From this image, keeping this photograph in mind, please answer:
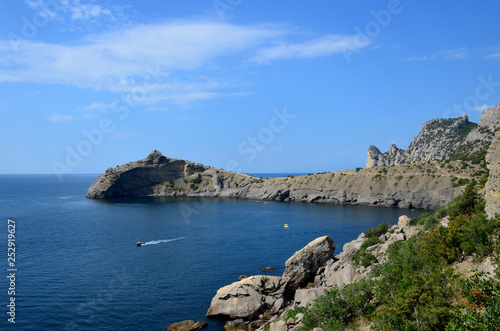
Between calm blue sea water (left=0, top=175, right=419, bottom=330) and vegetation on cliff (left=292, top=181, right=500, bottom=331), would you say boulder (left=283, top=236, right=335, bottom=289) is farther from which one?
vegetation on cliff (left=292, top=181, right=500, bottom=331)

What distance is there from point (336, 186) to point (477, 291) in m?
121

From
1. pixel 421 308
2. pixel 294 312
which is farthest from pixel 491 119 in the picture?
pixel 421 308

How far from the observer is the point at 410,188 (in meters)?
118

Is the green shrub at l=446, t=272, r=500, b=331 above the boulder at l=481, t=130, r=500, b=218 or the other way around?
the other way around

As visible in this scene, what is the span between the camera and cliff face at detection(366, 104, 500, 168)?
130 meters

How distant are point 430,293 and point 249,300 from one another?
818 inches

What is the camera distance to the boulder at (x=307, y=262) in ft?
137

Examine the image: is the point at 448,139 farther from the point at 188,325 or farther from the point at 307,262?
the point at 188,325

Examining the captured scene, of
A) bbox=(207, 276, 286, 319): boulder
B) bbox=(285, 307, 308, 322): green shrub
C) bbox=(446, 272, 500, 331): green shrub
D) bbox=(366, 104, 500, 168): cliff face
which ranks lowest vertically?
bbox=(207, 276, 286, 319): boulder

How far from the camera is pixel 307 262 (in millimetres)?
43031

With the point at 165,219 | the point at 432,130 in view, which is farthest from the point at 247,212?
the point at 432,130

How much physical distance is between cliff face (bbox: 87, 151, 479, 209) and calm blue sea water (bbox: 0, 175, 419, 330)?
13.7m

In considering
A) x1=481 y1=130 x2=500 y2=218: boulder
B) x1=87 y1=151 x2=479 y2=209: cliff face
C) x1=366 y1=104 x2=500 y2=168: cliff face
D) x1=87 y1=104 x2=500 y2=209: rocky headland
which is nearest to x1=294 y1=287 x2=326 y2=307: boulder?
x1=481 y1=130 x2=500 y2=218: boulder

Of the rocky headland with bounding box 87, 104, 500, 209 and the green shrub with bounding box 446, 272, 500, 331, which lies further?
the rocky headland with bounding box 87, 104, 500, 209
